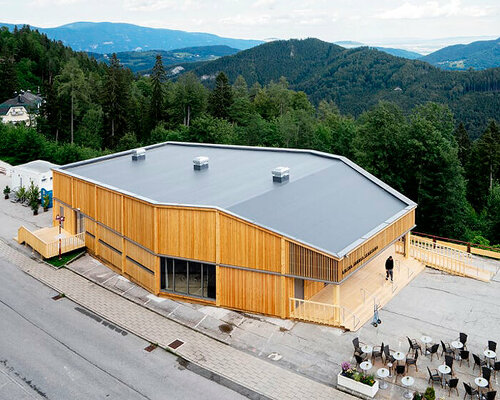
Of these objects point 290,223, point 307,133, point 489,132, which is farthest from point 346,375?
point 489,132

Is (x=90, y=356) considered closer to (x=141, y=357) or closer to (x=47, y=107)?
(x=141, y=357)

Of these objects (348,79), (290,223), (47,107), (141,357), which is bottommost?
(141,357)

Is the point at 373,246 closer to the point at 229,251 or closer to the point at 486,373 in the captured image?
the point at 229,251

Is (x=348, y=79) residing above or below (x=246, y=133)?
above

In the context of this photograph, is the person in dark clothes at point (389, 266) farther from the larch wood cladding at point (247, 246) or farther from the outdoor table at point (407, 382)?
the outdoor table at point (407, 382)

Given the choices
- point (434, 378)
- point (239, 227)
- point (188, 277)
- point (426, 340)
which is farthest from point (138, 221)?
point (434, 378)
